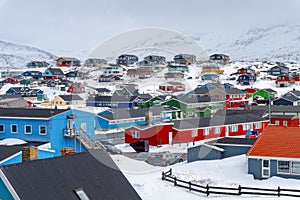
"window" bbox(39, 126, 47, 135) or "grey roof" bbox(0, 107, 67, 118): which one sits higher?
"grey roof" bbox(0, 107, 67, 118)

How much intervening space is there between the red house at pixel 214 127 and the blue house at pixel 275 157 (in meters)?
12.7

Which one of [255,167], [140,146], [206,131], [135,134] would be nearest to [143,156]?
[140,146]

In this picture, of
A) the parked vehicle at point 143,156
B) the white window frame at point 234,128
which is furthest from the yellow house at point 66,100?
the parked vehicle at point 143,156

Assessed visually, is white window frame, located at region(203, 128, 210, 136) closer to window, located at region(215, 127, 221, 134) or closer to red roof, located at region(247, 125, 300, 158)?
window, located at region(215, 127, 221, 134)

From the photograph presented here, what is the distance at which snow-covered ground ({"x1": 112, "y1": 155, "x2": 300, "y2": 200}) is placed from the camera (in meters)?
16.5

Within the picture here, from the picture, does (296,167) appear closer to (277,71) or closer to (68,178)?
(68,178)

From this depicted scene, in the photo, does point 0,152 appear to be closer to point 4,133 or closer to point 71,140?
point 71,140

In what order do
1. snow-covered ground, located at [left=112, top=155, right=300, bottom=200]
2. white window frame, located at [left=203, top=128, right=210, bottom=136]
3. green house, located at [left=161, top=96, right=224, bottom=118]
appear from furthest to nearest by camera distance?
green house, located at [left=161, top=96, right=224, bottom=118], white window frame, located at [left=203, top=128, right=210, bottom=136], snow-covered ground, located at [left=112, top=155, right=300, bottom=200]

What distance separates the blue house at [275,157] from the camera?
17.8 meters

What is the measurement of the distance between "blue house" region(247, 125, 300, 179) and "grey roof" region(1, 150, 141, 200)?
861cm

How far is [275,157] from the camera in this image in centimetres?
1792

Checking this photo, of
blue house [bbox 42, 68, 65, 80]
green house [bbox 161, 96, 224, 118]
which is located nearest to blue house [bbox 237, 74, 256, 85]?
green house [bbox 161, 96, 224, 118]

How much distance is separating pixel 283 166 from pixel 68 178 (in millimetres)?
10648

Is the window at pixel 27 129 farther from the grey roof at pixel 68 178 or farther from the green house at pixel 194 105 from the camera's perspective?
the green house at pixel 194 105
